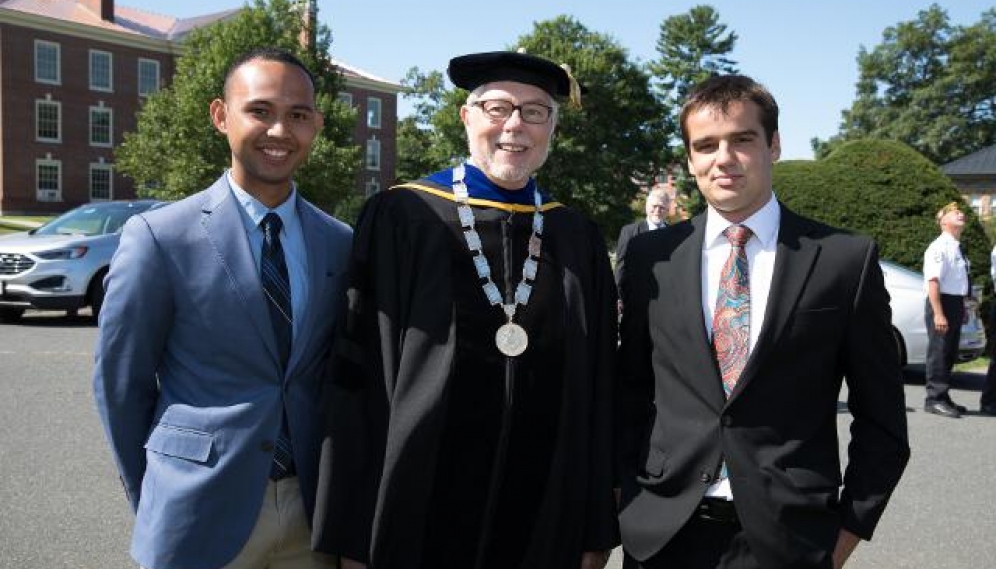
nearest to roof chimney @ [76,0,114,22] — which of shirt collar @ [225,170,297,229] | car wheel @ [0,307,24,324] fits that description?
car wheel @ [0,307,24,324]

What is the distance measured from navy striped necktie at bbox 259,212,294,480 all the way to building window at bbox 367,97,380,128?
54472mm

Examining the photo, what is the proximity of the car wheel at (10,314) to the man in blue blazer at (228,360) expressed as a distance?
11.4 metres

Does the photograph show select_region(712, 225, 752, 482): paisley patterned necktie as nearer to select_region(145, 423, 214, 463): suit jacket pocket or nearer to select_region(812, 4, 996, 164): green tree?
select_region(145, 423, 214, 463): suit jacket pocket

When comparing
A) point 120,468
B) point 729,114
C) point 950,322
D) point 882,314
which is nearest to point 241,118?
point 120,468

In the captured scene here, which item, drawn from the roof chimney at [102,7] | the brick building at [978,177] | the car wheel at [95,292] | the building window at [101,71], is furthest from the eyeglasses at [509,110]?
the brick building at [978,177]

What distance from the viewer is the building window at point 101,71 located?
44250mm

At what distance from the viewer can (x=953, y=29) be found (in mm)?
60562

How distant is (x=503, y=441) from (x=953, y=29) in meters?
68.9

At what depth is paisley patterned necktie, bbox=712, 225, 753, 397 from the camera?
2.42 metres

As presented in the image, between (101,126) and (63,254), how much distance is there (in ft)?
122

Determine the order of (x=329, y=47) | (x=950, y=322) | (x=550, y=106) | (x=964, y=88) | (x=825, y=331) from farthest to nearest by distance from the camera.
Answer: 1. (x=964, y=88)
2. (x=329, y=47)
3. (x=950, y=322)
4. (x=550, y=106)
5. (x=825, y=331)

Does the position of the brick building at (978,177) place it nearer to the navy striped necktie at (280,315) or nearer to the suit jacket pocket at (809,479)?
the suit jacket pocket at (809,479)

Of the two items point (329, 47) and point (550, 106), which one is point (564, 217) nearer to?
point (550, 106)

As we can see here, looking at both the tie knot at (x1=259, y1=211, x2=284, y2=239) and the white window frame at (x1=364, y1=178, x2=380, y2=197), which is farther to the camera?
the white window frame at (x1=364, y1=178, x2=380, y2=197)
